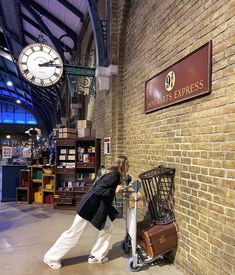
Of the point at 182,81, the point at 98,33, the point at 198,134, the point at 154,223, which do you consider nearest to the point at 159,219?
the point at 154,223

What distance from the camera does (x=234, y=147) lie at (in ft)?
7.41

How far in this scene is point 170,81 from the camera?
342cm

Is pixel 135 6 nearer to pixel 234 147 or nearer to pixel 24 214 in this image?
pixel 234 147

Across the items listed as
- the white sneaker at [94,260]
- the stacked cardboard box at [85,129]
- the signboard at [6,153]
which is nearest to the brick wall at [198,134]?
the white sneaker at [94,260]

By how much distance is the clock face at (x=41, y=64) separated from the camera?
5.52 metres

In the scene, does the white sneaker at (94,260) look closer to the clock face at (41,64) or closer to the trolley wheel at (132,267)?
the trolley wheel at (132,267)

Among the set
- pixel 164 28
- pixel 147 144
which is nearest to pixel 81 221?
pixel 147 144

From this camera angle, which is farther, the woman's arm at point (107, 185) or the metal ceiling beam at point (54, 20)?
the metal ceiling beam at point (54, 20)

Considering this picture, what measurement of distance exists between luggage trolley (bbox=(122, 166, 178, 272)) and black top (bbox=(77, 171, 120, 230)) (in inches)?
9.3

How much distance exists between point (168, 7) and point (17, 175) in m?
5.96

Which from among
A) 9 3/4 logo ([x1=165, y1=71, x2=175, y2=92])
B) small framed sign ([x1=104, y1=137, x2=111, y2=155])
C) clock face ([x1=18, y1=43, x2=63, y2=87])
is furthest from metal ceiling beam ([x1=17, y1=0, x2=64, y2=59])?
9 3/4 logo ([x1=165, y1=71, x2=175, y2=92])

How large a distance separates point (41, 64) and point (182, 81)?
11.3 feet

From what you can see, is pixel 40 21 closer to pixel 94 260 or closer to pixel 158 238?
pixel 94 260

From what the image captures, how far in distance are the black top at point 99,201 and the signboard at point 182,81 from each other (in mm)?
1210
